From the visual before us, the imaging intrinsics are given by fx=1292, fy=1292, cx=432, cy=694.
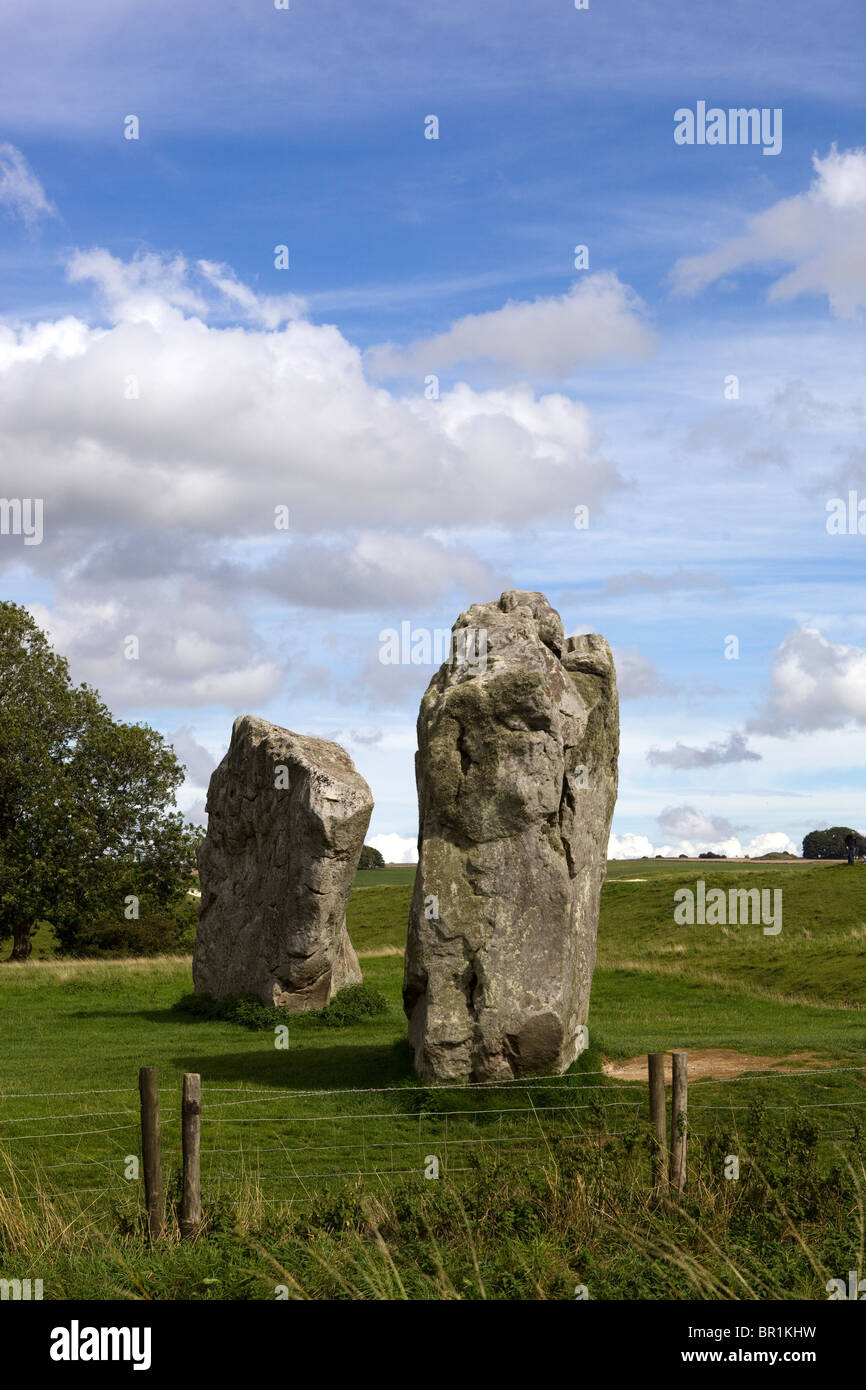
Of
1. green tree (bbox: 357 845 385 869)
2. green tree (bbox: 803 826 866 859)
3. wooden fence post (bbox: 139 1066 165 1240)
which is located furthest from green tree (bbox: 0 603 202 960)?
green tree (bbox: 803 826 866 859)

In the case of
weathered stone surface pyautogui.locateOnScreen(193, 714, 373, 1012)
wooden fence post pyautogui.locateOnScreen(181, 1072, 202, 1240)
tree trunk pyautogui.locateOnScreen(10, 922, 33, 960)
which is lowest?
tree trunk pyautogui.locateOnScreen(10, 922, 33, 960)

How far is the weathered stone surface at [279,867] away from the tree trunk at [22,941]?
19.9 metres

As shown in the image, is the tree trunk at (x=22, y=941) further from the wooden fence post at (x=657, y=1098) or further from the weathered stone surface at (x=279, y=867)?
the wooden fence post at (x=657, y=1098)

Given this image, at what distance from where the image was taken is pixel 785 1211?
Answer: 10.4 m

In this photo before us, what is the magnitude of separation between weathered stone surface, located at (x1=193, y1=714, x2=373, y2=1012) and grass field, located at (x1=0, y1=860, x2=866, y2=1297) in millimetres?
1384

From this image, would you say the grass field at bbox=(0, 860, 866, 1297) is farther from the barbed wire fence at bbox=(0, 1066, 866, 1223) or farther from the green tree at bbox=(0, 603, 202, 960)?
the green tree at bbox=(0, 603, 202, 960)

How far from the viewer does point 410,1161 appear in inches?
571

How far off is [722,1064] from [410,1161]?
6.65m

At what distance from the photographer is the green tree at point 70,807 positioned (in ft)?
153

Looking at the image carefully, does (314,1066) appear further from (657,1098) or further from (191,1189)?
(191,1189)

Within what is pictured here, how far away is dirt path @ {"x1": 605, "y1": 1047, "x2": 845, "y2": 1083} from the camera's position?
18438 mm

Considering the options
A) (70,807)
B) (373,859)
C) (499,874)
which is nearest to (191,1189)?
(499,874)

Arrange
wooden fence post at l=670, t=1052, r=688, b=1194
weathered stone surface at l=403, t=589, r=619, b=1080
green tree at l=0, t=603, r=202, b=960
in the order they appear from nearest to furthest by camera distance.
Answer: wooden fence post at l=670, t=1052, r=688, b=1194 < weathered stone surface at l=403, t=589, r=619, b=1080 < green tree at l=0, t=603, r=202, b=960

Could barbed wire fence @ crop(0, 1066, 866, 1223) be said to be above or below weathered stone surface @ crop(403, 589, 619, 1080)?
below
